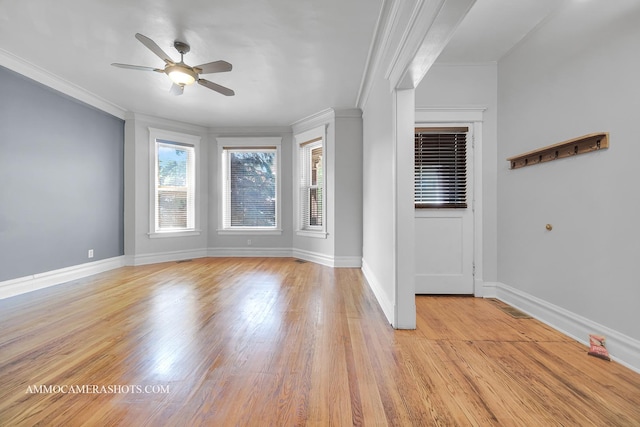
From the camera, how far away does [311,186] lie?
547cm

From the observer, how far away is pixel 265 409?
1383mm

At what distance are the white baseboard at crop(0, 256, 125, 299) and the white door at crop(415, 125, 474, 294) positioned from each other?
4.74 metres

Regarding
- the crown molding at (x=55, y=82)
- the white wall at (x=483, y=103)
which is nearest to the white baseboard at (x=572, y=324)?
the white wall at (x=483, y=103)

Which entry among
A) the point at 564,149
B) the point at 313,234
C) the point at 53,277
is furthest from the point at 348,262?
the point at 53,277

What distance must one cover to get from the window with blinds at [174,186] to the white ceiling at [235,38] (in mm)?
1414

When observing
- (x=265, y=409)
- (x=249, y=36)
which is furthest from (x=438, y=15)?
(x=265, y=409)

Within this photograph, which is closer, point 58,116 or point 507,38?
point 507,38

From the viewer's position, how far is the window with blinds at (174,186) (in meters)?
5.25

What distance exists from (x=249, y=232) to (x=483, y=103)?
4.59 m

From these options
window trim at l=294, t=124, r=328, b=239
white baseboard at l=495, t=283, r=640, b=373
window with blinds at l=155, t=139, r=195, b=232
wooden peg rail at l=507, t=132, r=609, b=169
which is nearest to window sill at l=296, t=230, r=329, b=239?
window trim at l=294, t=124, r=328, b=239

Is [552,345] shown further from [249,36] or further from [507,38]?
[249,36]

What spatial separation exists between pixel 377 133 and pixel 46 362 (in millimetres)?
3451

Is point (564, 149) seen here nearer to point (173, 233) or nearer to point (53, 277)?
point (173, 233)

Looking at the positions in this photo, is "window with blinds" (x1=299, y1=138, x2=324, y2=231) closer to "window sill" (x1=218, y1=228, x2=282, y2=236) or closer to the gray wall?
"window sill" (x1=218, y1=228, x2=282, y2=236)
